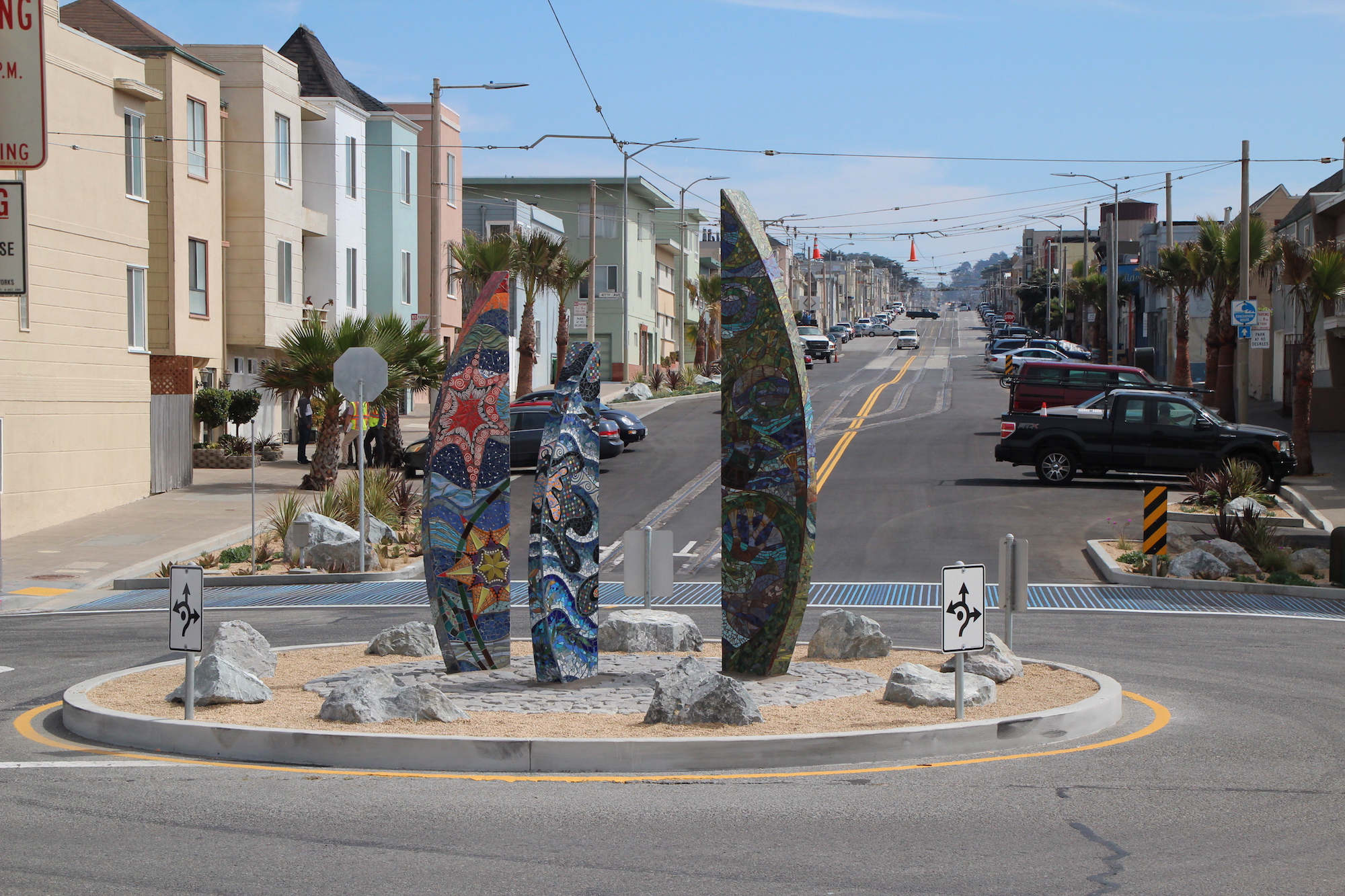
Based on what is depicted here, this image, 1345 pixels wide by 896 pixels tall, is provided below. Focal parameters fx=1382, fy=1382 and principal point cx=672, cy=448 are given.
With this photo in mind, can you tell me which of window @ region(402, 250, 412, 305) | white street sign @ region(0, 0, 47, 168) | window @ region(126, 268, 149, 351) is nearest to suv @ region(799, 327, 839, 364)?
window @ region(402, 250, 412, 305)

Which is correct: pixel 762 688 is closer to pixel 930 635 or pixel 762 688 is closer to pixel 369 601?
pixel 930 635

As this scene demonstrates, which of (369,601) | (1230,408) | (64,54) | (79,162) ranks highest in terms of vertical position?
(64,54)

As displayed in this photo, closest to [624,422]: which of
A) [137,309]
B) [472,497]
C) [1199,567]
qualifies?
[137,309]

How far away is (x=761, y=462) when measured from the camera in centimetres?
1139

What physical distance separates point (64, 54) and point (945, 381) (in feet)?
140

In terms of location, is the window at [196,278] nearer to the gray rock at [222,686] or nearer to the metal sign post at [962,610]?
the gray rock at [222,686]

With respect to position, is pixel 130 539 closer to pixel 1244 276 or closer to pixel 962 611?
pixel 962 611

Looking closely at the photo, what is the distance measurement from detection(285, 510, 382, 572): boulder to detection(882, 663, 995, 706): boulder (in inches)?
480

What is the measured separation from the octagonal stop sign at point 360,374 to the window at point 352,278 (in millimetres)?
23778

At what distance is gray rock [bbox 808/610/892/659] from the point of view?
12.6m

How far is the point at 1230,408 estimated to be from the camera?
40.1 m

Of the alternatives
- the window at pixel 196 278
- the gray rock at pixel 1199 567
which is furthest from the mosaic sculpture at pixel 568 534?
the window at pixel 196 278

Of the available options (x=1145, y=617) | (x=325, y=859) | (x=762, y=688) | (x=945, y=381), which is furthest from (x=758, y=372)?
(x=945, y=381)

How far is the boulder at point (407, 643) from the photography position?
12.9m
